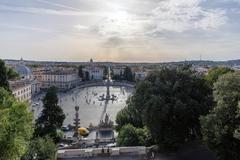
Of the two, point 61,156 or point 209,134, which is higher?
point 209,134

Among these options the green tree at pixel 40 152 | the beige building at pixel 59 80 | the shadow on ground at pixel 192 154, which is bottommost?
the beige building at pixel 59 80

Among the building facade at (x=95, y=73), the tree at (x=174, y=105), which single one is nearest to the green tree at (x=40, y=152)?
the tree at (x=174, y=105)

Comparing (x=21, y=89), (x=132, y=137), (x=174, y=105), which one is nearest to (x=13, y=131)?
(x=174, y=105)

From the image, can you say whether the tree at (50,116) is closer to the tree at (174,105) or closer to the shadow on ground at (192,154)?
the tree at (174,105)

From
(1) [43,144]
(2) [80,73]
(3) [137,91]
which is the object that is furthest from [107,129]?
(2) [80,73]

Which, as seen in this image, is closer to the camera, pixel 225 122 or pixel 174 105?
pixel 225 122

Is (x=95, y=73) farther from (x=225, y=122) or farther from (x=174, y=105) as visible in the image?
(x=225, y=122)

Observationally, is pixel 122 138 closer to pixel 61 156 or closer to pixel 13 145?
pixel 61 156
